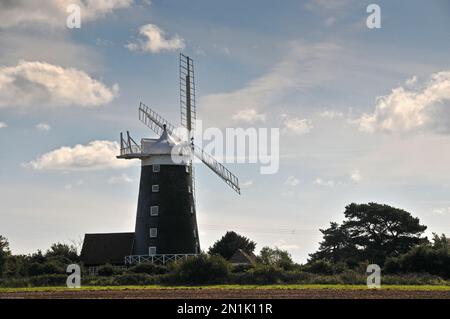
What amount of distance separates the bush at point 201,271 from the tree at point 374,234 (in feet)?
74.2

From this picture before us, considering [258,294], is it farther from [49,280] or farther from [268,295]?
[49,280]

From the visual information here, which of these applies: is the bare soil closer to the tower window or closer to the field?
the field

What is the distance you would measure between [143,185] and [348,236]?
80.0 feet

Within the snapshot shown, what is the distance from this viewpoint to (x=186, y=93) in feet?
241

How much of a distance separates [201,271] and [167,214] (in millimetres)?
12938

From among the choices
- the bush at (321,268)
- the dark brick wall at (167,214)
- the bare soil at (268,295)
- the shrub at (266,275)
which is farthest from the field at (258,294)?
the dark brick wall at (167,214)

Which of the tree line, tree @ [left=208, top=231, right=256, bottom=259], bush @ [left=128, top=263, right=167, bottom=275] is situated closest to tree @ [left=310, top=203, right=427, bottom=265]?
the tree line

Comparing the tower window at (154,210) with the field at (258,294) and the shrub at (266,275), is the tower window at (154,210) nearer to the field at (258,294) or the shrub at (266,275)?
the shrub at (266,275)

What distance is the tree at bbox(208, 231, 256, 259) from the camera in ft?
295

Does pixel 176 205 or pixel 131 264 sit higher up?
pixel 176 205

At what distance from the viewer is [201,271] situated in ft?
182

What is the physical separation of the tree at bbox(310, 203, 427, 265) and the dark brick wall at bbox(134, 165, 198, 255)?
55.2 ft
